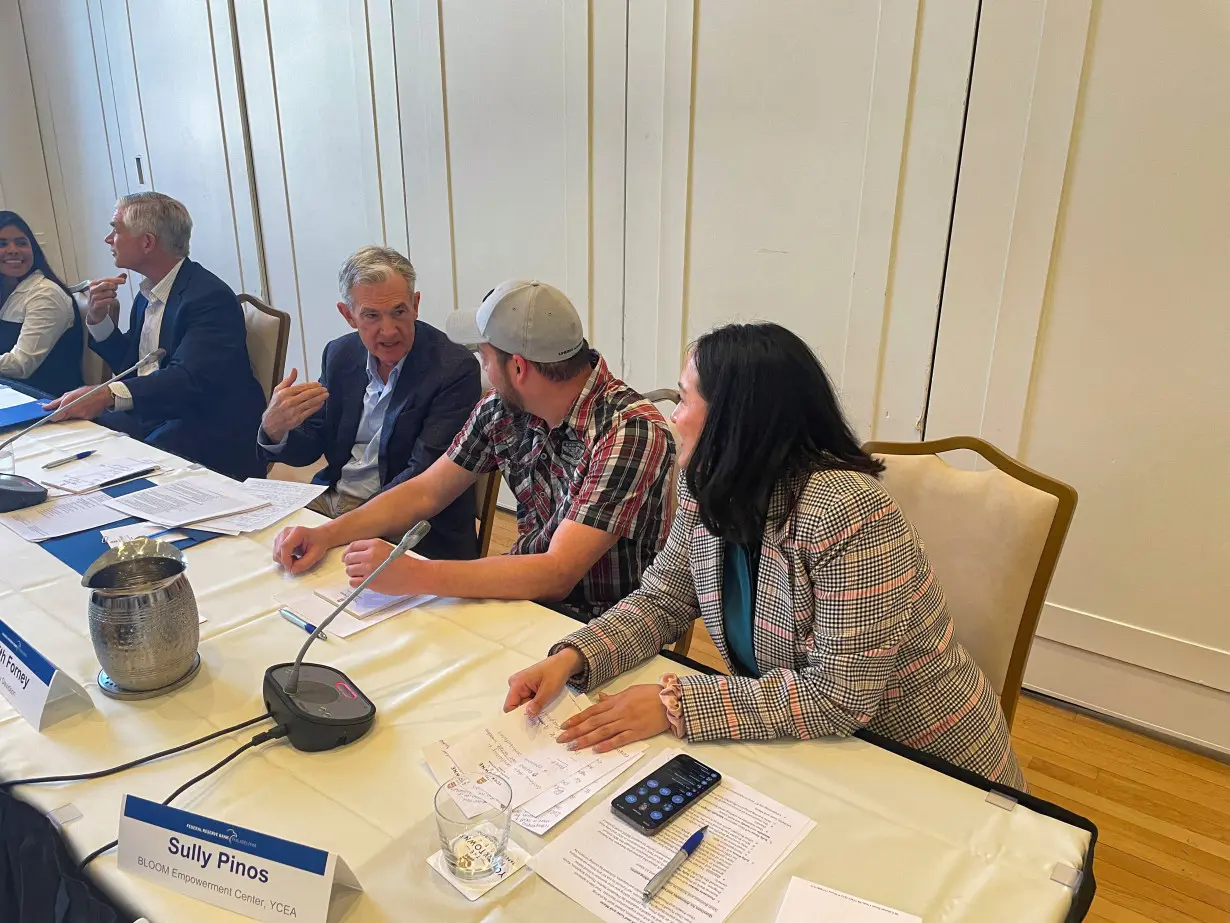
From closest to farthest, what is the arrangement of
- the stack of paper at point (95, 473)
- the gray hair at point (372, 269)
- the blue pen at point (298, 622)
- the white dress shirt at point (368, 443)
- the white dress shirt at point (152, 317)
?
1. the blue pen at point (298, 622)
2. the stack of paper at point (95, 473)
3. the gray hair at point (372, 269)
4. the white dress shirt at point (368, 443)
5. the white dress shirt at point (152, 317)

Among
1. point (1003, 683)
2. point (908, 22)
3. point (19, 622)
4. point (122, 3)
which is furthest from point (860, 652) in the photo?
point (122, 3)

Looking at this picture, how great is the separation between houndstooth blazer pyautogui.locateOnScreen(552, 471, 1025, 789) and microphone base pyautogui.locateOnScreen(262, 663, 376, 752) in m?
0.29

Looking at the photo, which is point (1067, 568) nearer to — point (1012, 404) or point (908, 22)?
point (1012, 404)

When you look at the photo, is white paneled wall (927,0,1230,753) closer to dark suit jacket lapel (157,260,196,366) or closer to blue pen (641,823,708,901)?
blue pen (641,823,708,901)

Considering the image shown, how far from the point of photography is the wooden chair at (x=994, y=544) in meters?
1.25

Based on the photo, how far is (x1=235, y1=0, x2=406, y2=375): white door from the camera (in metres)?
3.38

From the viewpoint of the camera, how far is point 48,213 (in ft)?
17.5

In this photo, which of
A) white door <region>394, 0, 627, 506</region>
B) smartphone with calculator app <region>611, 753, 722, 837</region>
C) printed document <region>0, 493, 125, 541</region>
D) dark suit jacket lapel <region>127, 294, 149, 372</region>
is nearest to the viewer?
smartphone with calculator app <region>611, 753, 722, 837</region>

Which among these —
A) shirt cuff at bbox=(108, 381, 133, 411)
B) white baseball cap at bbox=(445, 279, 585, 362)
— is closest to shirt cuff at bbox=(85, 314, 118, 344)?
shirt cuff at bbox=(108, 381, 133, 411)

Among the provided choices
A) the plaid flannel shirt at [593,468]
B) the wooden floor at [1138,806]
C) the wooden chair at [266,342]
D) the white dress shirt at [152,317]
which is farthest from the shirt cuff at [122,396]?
the wooden floor at [1138,806]

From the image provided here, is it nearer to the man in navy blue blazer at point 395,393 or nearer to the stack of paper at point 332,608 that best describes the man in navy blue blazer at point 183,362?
the man in navy blue blazer at point 395,393

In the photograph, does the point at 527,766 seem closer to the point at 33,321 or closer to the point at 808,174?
the point at 808,174

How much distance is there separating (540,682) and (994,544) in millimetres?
731

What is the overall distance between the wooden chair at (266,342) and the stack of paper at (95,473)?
2.87ft
